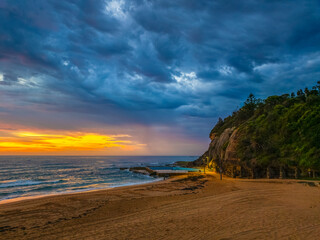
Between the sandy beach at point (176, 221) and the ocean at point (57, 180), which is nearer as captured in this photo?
the sandy beach at point (176, 221)

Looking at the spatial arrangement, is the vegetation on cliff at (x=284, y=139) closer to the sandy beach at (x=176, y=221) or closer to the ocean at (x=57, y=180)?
the sandy beach at (x=176, y=221)

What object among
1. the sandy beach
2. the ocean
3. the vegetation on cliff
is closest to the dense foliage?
the vegetation on cliff

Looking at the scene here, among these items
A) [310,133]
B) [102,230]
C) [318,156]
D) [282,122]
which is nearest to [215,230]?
[102,230]

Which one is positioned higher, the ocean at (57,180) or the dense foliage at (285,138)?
the dense foliage at (285,138)

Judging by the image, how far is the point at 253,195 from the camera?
1800cm

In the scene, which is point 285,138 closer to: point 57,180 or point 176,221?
point 176,221

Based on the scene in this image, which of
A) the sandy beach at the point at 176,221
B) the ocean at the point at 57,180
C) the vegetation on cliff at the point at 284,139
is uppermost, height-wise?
the vegetation on cliff at the point at 284,139

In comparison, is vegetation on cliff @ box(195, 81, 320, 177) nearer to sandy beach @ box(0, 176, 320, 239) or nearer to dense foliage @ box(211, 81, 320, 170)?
dense foliage @ box(211, 81, 320, 170)

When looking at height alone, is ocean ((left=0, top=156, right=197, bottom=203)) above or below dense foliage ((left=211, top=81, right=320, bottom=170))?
below

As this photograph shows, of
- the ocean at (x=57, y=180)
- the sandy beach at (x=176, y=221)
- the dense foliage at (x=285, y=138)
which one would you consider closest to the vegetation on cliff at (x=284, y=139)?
the dense foliage at (x=285, y=138)

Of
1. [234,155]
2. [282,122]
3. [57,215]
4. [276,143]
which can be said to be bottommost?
[57,215]

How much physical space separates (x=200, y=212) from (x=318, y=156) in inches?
957

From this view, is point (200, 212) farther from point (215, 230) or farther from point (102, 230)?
point (102, 230)

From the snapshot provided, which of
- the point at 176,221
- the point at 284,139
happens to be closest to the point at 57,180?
→ the point at 176,221
